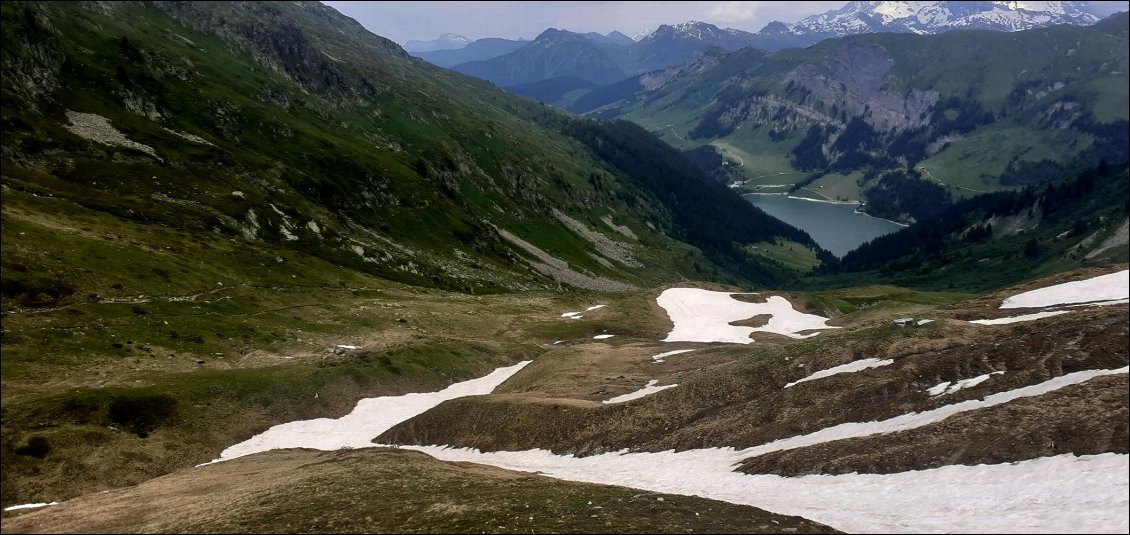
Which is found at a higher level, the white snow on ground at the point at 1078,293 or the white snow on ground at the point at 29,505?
the white snow on ground at the point at 1078,293

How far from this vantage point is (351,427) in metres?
46.2

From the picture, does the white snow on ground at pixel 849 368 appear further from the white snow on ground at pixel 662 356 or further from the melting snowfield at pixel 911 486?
the white snow on ground at pixel 662 356

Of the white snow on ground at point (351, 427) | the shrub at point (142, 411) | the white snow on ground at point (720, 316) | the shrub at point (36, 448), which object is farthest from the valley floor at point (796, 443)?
the white snow on ground at point (720, 316)

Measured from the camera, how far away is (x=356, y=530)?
2108 cm

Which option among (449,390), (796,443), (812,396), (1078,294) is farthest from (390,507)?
(1078,294)

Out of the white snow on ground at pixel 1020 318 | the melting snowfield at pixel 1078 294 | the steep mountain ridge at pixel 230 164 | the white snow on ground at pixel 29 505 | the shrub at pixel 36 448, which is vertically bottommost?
the white snow on ground at pixel 29 505

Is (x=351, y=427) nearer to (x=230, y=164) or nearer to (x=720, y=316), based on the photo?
(x=720, y=316)

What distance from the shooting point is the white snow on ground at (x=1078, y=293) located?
43.8m

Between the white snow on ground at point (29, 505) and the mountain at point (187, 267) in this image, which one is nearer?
the white snow on ground at point (29, 505)

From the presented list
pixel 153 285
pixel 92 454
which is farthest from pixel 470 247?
pixel 92 454

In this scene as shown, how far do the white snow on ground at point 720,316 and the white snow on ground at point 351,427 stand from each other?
110ft

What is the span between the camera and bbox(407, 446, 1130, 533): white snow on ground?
15242mm

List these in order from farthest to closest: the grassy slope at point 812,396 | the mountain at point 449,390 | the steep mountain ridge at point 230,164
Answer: the steep mountain ridge at point 230,164, the grassy slope at point 812,396, the mountain at point 449,390

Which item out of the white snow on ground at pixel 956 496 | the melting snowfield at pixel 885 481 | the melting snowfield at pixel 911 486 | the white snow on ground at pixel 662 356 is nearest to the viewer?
the white snow on ground at pixel 956 496
